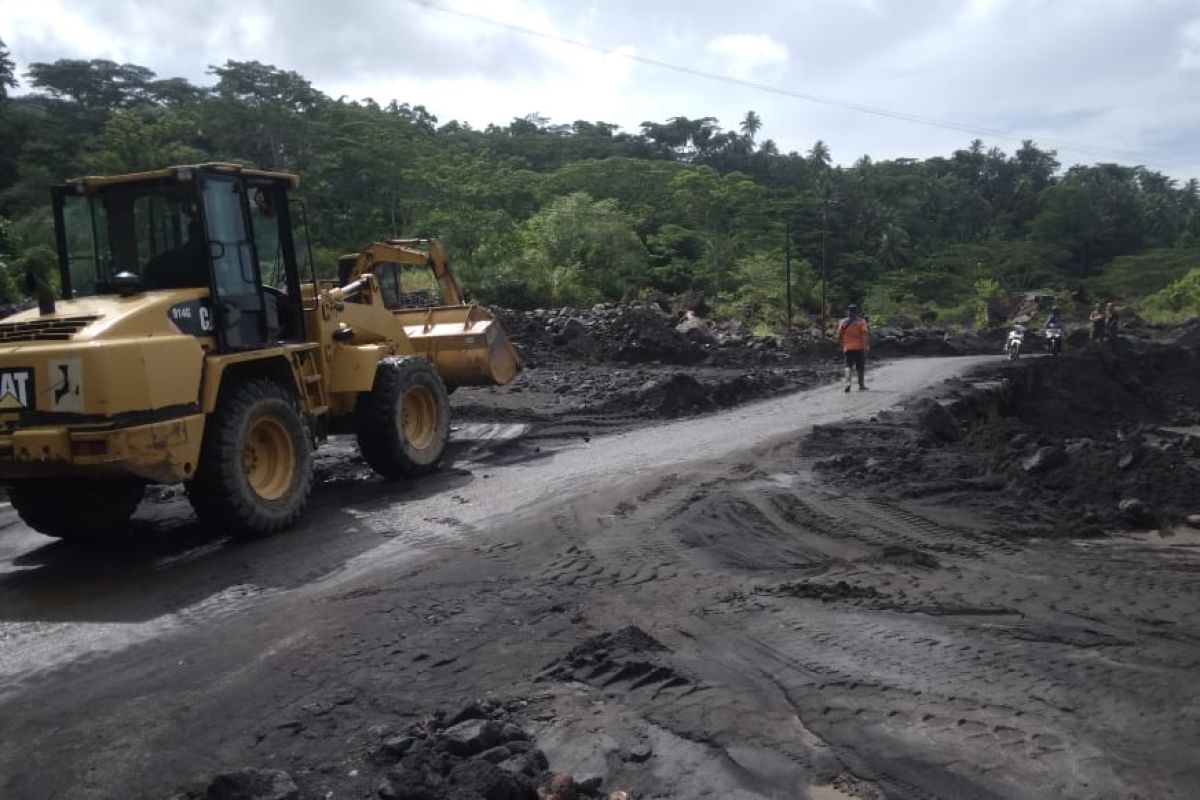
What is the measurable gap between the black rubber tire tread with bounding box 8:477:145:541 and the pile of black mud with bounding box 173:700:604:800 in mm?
4317

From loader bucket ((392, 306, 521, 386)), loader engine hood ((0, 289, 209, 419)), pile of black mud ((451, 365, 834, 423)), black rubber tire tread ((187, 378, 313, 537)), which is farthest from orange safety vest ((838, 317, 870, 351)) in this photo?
loader engine hood ((0, 289, 209, 419))

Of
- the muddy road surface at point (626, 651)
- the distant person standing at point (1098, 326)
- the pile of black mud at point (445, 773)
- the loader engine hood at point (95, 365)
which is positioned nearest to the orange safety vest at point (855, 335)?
the muddy road surface at point (626, 651)

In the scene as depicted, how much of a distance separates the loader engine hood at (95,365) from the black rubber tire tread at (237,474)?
44cm

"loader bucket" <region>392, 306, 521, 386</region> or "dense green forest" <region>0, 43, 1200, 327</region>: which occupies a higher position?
"dense green forest" <region>0, 43, 1200, 327</region>

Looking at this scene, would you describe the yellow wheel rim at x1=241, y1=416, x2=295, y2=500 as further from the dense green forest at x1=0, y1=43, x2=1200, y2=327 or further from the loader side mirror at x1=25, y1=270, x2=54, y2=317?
the dense green forest at x1=0, y1=43, x2=1200, y2=327

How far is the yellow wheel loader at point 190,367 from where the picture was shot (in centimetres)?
670

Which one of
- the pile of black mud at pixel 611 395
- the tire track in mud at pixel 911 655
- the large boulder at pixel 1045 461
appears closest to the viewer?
the tire track in mud at pixel 911 655

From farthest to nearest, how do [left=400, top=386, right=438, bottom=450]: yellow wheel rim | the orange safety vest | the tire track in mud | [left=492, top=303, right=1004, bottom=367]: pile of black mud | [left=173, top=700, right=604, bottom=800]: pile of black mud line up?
[left=492, top=303, right=1004, bottom=367]: pile of black mud
the orange safety vest
[left=400, top=386, right=438, bottom=450]: yellow wheel rim
the tire track in mud
[left=173, top=700, right=604, bottom=800]: pile of black mud

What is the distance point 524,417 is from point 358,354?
5028 millimetres

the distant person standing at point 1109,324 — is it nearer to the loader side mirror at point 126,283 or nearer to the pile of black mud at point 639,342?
the pile of black mud at point 639,342

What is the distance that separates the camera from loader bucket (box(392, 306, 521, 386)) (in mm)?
12352

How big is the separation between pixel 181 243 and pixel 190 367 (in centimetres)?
139

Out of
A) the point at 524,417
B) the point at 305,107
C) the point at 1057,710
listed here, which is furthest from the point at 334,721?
the point at 305,107

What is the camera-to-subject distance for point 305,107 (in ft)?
143
